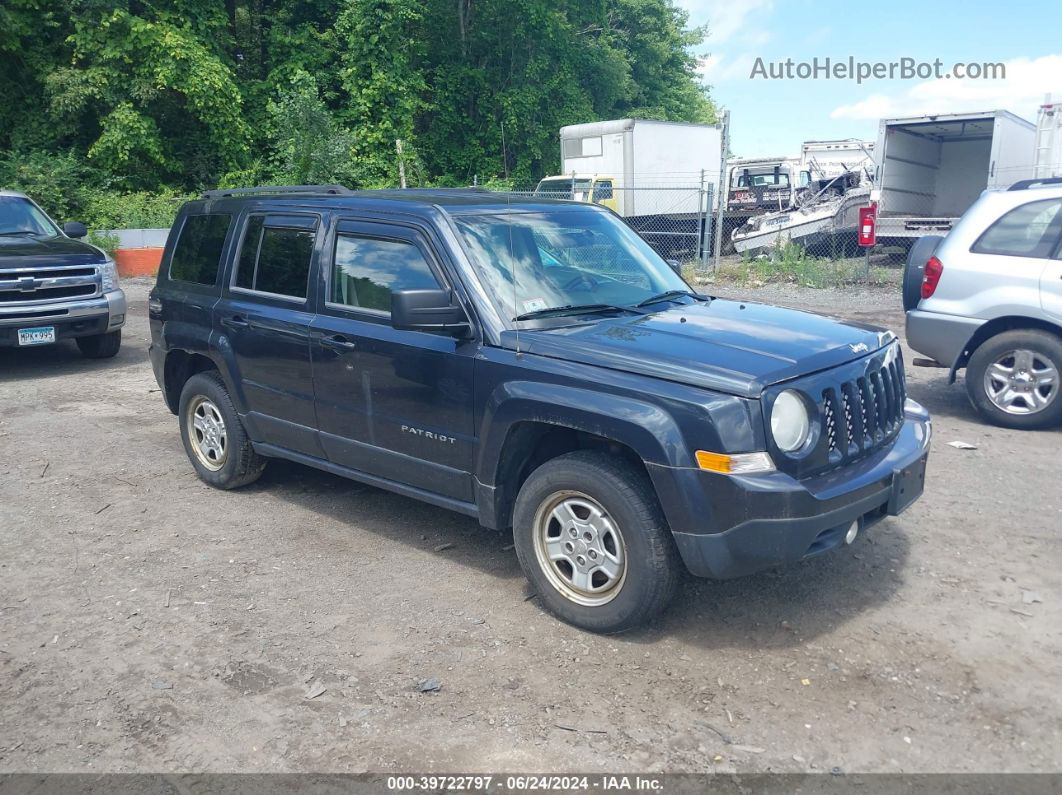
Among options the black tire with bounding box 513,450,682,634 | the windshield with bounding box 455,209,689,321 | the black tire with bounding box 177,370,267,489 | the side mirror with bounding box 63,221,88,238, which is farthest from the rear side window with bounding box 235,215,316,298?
the side mirror with bounding box 63,221,88,238

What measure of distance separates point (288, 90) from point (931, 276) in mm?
21886

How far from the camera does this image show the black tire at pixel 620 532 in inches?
150

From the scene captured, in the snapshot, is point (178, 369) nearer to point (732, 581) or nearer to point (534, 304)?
point (534, 304)

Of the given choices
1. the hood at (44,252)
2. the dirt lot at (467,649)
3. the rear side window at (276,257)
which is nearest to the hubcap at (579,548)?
the dirt lot at (467,649)

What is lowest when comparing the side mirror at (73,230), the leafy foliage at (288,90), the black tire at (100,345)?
the black tire at (100,345)

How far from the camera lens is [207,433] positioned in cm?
618

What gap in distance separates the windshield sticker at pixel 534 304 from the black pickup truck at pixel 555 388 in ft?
0.14

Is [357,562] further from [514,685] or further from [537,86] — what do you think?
[537,86]

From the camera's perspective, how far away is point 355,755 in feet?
10.8

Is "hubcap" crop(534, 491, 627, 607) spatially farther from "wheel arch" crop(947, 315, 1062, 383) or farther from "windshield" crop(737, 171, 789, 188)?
"windshield" crop(737, 171, 789, 188)

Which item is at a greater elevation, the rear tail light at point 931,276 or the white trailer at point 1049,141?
the white trailer at point 1049,141

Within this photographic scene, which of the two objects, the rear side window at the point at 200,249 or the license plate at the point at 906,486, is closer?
the license plate at the point at 906,486

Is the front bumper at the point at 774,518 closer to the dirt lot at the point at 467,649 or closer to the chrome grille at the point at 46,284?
the dirt lot at the point at 467,649

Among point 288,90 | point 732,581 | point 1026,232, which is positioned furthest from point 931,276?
point 288,90
